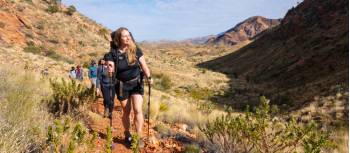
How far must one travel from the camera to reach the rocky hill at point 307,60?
1109 inches

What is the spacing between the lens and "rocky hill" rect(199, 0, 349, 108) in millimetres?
28172

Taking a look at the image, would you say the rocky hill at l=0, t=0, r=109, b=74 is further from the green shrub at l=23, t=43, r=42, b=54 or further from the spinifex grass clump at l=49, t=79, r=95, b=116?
the spinifex grass clump at l=49, t=79, r=95, b=116

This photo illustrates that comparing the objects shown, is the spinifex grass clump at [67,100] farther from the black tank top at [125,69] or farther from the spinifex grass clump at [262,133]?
Answer: the spinifex grass clump at [262,133]

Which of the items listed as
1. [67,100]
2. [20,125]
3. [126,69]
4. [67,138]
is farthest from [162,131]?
[20,125]

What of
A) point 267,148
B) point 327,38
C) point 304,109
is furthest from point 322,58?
point 267,148

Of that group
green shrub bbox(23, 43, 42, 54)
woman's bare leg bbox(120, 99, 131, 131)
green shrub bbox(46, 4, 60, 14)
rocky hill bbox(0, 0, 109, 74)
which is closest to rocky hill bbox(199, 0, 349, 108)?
rocky hill bbox(0, 0, 109, 74)

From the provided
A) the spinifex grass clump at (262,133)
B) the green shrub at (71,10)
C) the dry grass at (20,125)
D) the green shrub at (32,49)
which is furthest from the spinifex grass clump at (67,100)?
the green shrub at (71,10)

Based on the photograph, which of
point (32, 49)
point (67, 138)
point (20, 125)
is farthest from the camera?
point (32, 49)

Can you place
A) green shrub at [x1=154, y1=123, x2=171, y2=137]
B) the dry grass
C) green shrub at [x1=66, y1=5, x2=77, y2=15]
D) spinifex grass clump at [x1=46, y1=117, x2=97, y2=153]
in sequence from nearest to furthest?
1. spinifex grass clump at [x1=46, y1=117, x2=97, y2=153]
2. the dry grass
3. green shrub at [x1=154, y1=123, x2=171, y2=137]
4. green shrub at [x1=66, y1=5, x2=77, y2=15]

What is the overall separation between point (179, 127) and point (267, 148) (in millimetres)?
3549

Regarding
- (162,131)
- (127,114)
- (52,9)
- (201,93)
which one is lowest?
(201,93)

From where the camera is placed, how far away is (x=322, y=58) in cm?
3825

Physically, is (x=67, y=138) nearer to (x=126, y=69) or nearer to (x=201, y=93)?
(x=126, y=69)

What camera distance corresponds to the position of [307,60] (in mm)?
41219
